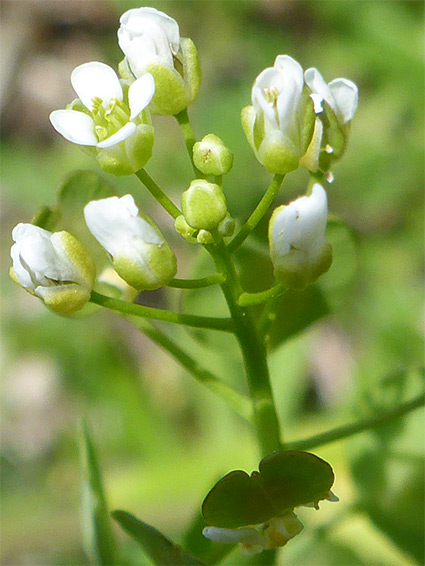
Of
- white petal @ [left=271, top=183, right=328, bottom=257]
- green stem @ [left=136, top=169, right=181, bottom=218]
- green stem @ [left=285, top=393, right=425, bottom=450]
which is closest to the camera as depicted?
white petal @ [left=271, top=183, right=328, bottom=257]

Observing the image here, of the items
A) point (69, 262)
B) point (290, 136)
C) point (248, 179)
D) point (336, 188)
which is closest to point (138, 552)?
point (69, 262)

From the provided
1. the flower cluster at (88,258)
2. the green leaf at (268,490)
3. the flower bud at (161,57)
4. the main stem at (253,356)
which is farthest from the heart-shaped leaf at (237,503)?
the flower bud at (161,57)

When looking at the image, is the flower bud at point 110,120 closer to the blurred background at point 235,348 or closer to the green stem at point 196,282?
the green stem at point 196,282

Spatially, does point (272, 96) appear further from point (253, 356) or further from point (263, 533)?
point (263, 533)

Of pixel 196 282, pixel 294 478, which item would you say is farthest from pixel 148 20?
pixel 294 478

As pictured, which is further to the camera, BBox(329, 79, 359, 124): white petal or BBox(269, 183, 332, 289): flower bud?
BBox(329, 79, 359, 124): white petal

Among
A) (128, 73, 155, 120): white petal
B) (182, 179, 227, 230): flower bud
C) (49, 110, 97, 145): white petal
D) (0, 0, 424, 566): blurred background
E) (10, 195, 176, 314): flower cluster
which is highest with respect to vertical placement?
(128, 73, 155, 120): white petal

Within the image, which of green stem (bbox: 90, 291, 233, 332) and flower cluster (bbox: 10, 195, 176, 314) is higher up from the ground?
flower cluster (bbox: 10, 195, 176, 314)

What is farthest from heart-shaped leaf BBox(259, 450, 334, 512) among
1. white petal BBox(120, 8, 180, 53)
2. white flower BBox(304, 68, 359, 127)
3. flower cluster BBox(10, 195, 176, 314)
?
white petal BBox(120, 8, 180, 53)

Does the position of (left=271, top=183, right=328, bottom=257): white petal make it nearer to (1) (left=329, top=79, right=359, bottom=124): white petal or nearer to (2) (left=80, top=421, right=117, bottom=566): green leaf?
(1) (left=329, top=79, right=359, bottom=124): white petal
